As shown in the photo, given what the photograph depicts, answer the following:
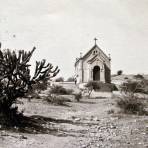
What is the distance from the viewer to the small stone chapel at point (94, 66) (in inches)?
1940

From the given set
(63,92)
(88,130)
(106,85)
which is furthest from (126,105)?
(106,85)

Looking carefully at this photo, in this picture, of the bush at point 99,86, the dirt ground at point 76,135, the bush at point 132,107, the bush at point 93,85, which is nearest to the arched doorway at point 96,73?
the bush at point 99,86

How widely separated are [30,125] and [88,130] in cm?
242

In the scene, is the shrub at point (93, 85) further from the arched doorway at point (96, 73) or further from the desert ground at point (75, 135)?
the desert ground at point (75, 135)

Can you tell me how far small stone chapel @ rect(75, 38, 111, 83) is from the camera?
162 feet

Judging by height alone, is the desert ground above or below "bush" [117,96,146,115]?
below

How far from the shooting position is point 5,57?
54.8ft

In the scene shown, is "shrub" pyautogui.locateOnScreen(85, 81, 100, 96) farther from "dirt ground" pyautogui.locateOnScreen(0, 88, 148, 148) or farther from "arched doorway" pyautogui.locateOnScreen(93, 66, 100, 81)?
"dirt ground" pyautogui.locateOnScreen(0, 88, 148, 148)

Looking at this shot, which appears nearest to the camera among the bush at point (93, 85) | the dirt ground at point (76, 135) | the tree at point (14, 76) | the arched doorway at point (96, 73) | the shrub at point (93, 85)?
the dirt ground at point (76, 135)

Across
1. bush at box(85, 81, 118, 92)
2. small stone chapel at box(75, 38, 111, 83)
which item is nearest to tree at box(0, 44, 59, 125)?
bush at box(85, 81, 118, 92)

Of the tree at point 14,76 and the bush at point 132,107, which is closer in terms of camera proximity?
the tree at point 14,76

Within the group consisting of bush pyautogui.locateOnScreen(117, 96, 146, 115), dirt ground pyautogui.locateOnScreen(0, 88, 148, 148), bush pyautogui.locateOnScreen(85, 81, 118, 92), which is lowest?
dirt ground pyautogui.locateOnScreen(0, 88, 148, 148)

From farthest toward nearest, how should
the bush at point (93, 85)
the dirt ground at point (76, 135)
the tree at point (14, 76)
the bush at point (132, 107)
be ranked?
the bush at point (93, 85) < the bush at point (132, 107) < the tree at point (14, 76) < the dirt ground at point (76, 135)

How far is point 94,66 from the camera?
4956cm
